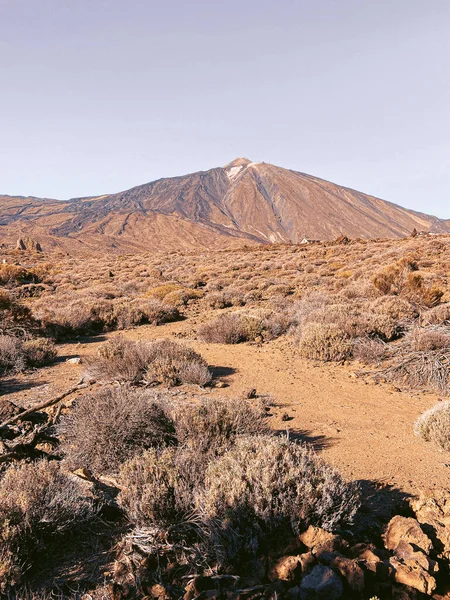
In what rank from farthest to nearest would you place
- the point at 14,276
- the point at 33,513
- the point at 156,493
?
1. the point at 14,276
2. the point at 156,493
3. the point at 33,513

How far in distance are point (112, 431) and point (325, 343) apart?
4.97m

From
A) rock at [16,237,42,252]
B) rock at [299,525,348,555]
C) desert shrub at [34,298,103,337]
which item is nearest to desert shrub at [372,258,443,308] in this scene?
desert shrub at [34,298,103,337]

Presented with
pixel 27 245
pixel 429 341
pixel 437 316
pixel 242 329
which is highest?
pixel 27 245

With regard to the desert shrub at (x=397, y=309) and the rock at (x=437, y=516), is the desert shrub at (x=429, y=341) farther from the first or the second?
the rock at (x=437, y=516)

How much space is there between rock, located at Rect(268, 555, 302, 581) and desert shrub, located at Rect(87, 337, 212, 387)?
4.00m

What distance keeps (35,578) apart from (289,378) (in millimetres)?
4915

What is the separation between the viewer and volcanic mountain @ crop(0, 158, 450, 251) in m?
112

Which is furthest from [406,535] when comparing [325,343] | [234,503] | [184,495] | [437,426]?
[325,343]

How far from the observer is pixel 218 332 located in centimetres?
911

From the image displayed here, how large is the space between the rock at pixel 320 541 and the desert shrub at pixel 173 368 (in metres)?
3.81

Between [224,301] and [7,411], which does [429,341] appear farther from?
[224,301]

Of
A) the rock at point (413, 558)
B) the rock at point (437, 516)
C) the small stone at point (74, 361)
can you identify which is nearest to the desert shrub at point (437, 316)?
the rock at point (437, 516)

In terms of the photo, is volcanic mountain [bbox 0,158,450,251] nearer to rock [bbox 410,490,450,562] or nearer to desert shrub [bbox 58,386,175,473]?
Answer: desert shrub [bbox 58,386,175,473]

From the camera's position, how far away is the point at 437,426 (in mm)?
3930
